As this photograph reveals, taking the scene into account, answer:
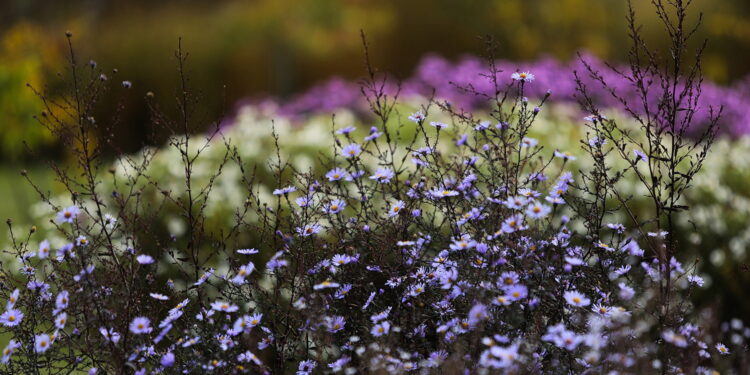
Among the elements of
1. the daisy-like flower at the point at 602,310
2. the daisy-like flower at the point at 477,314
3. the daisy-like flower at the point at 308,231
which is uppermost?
the daisy-like flower at the point at 308,231

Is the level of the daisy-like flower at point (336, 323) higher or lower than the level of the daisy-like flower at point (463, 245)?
lower

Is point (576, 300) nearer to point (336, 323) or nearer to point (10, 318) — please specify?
point (336, 323)

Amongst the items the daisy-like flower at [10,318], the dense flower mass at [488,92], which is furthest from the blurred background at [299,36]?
the daisy-like flower at [10,318]

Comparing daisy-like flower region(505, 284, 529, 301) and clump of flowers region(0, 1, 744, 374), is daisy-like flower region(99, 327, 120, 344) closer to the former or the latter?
clump of flowers region(0, 1, 744, 374)

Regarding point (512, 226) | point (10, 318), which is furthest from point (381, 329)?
point (10, 318)

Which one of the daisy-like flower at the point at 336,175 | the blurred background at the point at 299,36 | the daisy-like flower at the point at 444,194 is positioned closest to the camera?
the daisy-like flower at the point at 444,194

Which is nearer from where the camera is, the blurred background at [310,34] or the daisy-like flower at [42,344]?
the daisy-like flower at [42,344]

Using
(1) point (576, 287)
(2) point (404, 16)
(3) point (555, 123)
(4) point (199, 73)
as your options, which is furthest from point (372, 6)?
(1) point (576, 287)

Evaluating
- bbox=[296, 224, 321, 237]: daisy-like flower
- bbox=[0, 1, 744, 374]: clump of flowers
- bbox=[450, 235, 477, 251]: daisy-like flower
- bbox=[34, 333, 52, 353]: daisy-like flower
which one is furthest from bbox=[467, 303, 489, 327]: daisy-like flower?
bbox=[34, 333, 52, 353]: daisy-like flower

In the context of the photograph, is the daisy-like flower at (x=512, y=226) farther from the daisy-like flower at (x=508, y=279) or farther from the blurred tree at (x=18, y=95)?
the blurred tree at (x=18, y=95)
